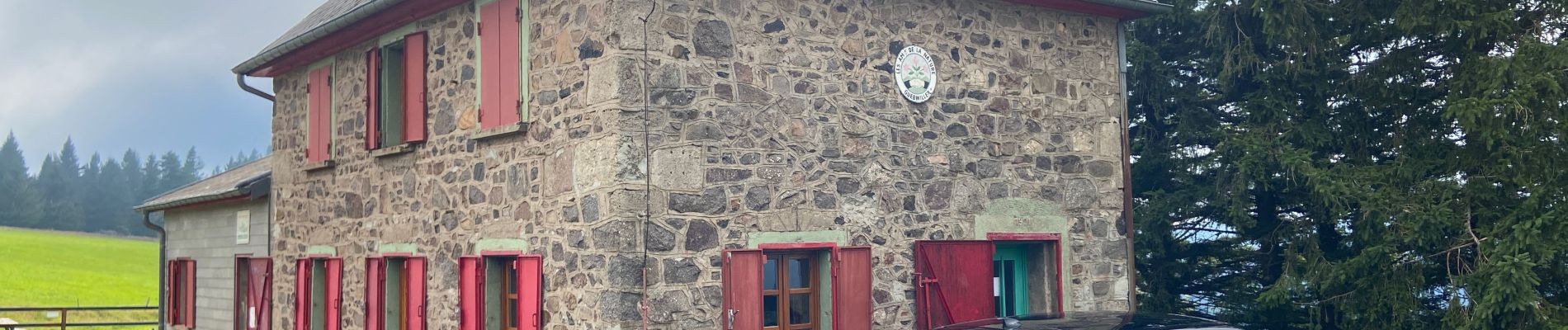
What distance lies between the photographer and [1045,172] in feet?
37.6

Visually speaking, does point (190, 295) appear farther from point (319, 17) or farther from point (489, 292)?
point (489, 292)

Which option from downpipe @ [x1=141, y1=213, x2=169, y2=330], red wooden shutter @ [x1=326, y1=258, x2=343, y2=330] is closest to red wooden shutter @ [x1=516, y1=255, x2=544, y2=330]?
red wooden shutter @ [x1=326, y1=258, x2=343, y2=330]

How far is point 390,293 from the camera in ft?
39.5

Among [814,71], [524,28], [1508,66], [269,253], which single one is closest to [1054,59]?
[814,71]

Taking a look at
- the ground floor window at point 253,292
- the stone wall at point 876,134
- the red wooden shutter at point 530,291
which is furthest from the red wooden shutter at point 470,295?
the ground floor window at point 253,292

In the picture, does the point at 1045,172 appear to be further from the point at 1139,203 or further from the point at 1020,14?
the point at 1139,203

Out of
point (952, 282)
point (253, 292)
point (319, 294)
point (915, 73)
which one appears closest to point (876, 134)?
point (915, 73)

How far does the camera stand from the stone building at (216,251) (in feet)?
49.5

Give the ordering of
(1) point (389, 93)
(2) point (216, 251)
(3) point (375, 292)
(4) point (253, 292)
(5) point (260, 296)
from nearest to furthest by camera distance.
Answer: (3) point (375, 292) → (1) point (389, 93) → (5) point (260, 296) → (4) point (253, 292) → (2) point (216, 251)

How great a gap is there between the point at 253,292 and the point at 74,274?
4164 cm

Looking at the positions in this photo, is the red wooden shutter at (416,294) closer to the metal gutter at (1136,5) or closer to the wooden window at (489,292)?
the wooden window at (489,292)

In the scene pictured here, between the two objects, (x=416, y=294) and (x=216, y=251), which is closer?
(x=416, y=294)

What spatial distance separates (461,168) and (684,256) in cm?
261

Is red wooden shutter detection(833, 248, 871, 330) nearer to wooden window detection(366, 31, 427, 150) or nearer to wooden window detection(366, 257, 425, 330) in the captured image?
wooden window detection(366, 257, 425, 330)
